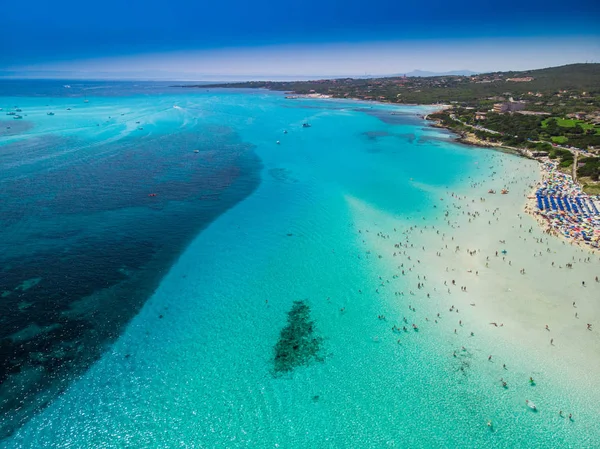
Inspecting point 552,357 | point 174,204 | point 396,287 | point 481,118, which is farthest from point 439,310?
point 481,118

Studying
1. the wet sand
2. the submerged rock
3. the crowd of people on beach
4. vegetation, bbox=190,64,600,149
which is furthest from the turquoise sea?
vegetation, bbox=190,64,600,149

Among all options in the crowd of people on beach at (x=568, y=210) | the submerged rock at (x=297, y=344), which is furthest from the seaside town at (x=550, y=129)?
the submerged rock at (x=297, y=344)

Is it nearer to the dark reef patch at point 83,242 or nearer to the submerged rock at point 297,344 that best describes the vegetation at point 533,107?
the dark reef patch at point 83,242

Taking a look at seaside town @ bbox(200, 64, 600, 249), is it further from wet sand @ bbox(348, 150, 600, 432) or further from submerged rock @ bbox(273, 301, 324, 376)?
submerged rock @ bbox(273, 301, 324, 376)

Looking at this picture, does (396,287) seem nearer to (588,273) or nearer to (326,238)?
(326,238)

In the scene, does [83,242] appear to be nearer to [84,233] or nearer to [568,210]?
[84,233]

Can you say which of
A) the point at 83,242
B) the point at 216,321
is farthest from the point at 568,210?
the point at 83,242

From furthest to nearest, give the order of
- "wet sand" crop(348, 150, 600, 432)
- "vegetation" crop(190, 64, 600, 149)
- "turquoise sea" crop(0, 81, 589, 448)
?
"vegetation" crop(190, 64, 600, 149) → "wet sand" crop(348, 150, 600, 432) → "turquoise sea" crop(0, 81, 589, 448)
